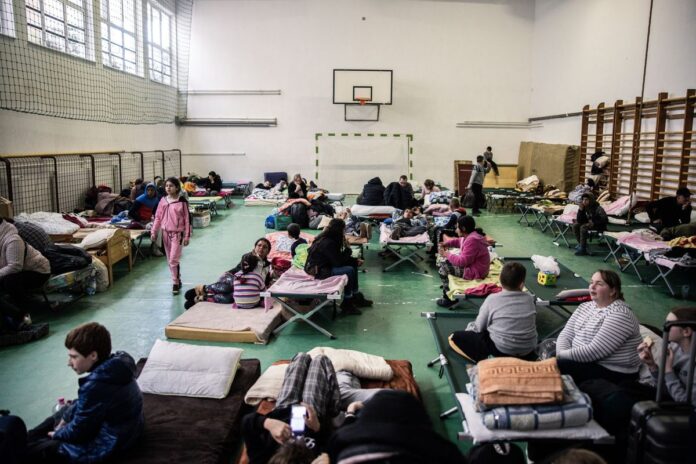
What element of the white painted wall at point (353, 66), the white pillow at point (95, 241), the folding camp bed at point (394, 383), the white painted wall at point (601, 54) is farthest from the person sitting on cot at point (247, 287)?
the white painted wall at point (353, 66)

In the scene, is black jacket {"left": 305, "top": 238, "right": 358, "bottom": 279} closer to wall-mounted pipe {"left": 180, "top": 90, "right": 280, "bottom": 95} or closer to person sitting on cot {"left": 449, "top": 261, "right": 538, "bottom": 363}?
person sitting on cot {"left": 449, "top": 261, "right": 538, "bottom": 363}

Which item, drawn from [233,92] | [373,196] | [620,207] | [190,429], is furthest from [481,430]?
[233,92]

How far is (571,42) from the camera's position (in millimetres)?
14812

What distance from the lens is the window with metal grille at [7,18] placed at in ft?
28.0

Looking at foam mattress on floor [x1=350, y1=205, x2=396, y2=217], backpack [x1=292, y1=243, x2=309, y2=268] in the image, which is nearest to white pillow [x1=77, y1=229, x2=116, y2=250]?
backpack [x1=292, y1=243, x2=309, y2=268]

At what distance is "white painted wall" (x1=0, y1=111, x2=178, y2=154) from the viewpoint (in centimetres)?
898

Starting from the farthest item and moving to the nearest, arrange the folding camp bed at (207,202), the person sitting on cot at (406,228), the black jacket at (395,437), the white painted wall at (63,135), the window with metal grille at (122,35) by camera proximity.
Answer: the folding camp bed at (207,202), the window with metal grille at (122,35), the white painted wall at (63,135), the person sitting on cot at (406,228), the black jacket at (395,437)

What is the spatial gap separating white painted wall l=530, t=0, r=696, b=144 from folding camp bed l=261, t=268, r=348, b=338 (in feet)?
26.3

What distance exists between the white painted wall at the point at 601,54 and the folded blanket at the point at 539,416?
8987 mm

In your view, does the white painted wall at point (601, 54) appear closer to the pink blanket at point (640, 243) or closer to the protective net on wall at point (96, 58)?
the pink blanket at point (640, 243)

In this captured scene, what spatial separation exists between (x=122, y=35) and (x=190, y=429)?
12538mm

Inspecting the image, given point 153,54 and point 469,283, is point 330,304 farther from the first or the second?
point 153,54

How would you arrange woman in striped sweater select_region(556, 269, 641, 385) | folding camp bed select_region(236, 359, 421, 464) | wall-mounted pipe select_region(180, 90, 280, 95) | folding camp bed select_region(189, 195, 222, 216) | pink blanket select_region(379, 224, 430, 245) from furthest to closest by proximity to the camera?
wall-mounted pipe select_region(180, 90, 280, 95) < folding camp bed select_region(189, 195, 222, 216) < pink blanket select_region(379, 224, 430, 245) < folding camp bed select_region(236, 359, 421, 464) < woman in striped sweater select_region(556, 269, 641, 385)

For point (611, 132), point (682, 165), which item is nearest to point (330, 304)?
point (682, 165)
